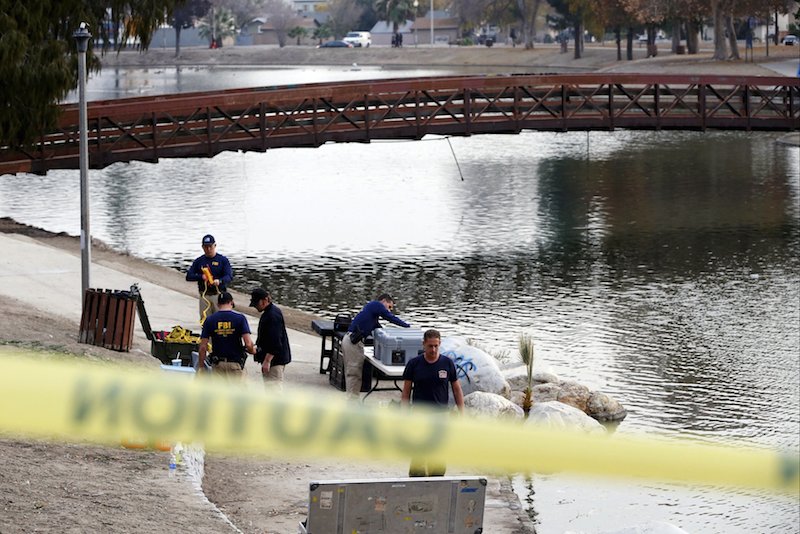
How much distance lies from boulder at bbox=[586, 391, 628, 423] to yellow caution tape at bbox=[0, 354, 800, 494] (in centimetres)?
1610

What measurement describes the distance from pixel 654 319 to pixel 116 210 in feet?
67.9

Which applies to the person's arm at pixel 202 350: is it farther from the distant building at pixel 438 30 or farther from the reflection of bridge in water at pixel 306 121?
the distant building at pixel 438 30

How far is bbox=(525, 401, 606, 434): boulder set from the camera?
1642cm

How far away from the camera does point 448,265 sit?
33.8 m

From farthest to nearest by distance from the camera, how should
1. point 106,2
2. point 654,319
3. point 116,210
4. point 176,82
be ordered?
point 176,82
point 116,210
point 106,2
point 654,319

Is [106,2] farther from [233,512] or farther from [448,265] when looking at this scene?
[233,512]

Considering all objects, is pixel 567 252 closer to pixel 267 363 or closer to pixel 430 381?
pixel 267 363

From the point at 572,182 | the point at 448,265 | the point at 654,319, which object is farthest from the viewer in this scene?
the point at 572,182

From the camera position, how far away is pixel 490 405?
54.2 ft

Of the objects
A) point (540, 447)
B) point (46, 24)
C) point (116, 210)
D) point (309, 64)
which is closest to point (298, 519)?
point (540, 447)

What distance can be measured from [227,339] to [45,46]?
18072 mm

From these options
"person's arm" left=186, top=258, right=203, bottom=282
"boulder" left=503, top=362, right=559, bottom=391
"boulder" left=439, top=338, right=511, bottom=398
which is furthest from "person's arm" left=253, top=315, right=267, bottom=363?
"boulder" left=503, top=362, right=559, bottom=391

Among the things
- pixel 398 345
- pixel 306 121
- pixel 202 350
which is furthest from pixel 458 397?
pixel 306 121

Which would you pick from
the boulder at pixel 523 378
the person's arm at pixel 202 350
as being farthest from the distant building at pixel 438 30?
the person's arm at pixel 202 350
